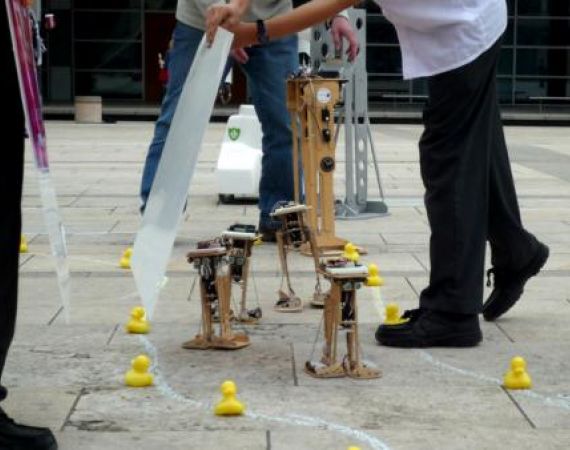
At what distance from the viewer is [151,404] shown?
3852mm

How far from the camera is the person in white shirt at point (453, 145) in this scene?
4.67m

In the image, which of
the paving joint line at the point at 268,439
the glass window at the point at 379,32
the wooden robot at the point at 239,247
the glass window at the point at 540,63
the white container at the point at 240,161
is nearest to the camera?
the paving joint line at the point at 268,439

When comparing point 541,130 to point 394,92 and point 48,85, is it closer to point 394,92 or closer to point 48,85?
point 394,92

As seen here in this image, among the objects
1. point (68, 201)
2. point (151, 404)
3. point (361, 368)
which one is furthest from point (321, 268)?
point (68, 201)

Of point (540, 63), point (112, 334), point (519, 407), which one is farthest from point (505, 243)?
point (540, 63)

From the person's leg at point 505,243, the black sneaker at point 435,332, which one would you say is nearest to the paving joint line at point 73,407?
the black sneaker at point 435,332

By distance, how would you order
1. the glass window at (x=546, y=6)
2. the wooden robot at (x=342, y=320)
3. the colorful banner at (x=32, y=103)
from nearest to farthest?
1. the colorful banner at (x=32, y=103)
2. the wooden robot at (x=342, y=320)
3. the glass window at (x=546, y=6)

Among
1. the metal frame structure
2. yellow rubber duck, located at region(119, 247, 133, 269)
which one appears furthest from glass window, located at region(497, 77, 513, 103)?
yellow rubber duck, located at region(119, 247, 133, 269)

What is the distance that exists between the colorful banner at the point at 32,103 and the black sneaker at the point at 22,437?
0.47m

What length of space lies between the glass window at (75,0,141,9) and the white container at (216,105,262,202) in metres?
28.2

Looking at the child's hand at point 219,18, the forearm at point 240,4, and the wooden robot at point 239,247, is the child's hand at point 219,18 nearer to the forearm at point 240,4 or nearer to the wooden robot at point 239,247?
the forearm at point 240,4

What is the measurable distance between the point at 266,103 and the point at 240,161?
262 centimetres

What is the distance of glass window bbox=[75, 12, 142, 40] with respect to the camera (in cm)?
3769

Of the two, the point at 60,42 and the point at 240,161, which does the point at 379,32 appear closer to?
the point at 60,42
